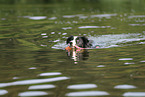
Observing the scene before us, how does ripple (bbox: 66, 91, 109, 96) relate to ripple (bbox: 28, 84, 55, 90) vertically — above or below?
below

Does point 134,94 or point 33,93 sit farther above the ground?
point 33,93

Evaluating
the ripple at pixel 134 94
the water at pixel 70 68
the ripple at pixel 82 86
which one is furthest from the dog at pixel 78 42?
the ripple at pixel 134 94

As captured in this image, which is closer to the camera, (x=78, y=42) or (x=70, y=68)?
(x=70, y=68)

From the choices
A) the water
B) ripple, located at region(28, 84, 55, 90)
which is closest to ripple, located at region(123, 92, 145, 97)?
the water

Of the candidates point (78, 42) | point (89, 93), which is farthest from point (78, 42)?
point (89, 93)

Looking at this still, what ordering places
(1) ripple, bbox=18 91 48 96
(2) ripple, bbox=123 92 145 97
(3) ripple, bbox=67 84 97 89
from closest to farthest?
(2) ripple, bbox=123 92 145 97 < (1) ripple, bbox=18 91 48 96 < (3) ripple, bbox=67 84 97 89

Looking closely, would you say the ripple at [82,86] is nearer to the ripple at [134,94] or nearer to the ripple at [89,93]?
the ripple at [89,93]

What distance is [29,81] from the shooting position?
254 inches

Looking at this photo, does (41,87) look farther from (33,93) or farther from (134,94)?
(134,94)

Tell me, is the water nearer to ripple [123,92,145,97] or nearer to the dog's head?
ripple [123,92,145,97]

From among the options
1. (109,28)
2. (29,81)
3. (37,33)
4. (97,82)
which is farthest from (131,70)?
(109,28)

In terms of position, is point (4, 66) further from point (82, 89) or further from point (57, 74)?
point (82, 89)

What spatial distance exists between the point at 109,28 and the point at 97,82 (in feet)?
34.8

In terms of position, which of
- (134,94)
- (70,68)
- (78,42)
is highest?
(78,42)
